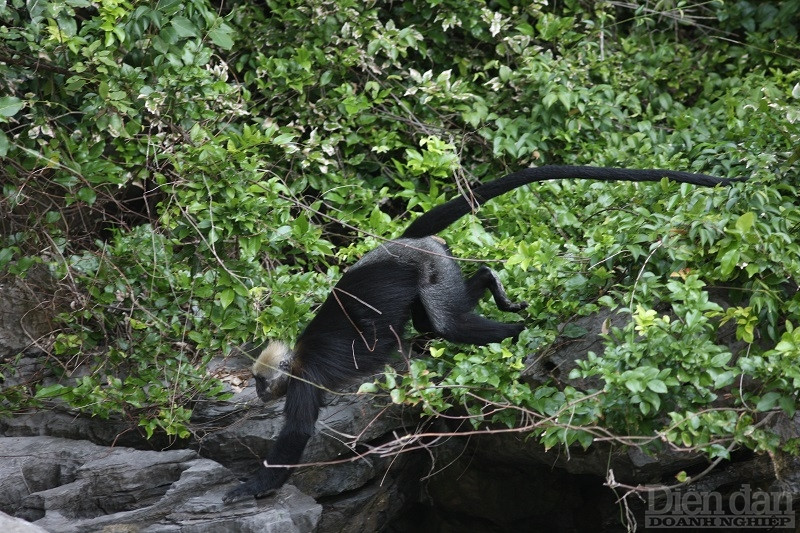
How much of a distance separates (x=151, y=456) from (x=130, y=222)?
73.7 inches

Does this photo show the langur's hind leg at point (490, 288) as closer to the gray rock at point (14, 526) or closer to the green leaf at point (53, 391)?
the green leaf at point (53, 391)

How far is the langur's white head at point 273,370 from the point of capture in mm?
4828

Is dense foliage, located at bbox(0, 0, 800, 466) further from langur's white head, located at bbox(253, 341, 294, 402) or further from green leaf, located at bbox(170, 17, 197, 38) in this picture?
langur's white head, located at bbox(253, 341, 294, 402)

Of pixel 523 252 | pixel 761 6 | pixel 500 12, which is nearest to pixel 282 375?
A: pixel 523 252

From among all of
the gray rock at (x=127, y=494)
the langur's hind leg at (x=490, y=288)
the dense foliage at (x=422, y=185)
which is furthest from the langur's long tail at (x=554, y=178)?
the gray rock at (x=127, y=494)

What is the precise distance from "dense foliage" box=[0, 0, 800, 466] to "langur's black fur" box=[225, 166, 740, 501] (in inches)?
6.3

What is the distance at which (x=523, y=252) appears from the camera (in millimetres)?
4578

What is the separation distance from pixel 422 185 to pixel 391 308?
6.24 ft

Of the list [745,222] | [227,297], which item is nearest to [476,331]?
[227,297]

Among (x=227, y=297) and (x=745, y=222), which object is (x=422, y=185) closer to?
(x=227, y=297)

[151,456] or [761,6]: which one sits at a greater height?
[761,6]

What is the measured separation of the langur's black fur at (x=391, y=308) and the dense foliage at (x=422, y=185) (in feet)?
0.53

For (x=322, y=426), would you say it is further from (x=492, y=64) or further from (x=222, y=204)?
(x=492, y=64)

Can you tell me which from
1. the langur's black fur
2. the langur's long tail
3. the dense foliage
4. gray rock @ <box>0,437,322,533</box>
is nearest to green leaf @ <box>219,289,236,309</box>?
the dense foliage
